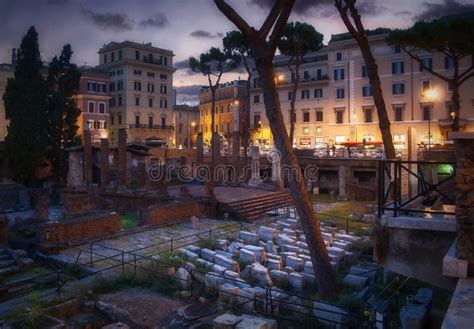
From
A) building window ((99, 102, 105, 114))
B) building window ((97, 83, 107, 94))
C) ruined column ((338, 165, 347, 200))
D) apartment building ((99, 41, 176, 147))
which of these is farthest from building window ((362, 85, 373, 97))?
building window ((97, 83, 107, 94))

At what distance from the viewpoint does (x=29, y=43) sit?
31281 mm

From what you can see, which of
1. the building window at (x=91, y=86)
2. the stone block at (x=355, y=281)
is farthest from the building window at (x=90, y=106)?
the stone block at (x=355, y=281)

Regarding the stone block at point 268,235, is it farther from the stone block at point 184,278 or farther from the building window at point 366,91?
the building window at point 366,91

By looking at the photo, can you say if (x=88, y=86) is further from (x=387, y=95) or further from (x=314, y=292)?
(x=314, y=292)

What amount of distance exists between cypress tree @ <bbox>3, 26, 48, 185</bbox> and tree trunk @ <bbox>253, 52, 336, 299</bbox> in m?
A: 26.2

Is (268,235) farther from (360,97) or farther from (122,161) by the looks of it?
(360,97)

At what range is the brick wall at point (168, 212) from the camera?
18.6m

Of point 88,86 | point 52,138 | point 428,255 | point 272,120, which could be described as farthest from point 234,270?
point 88,86

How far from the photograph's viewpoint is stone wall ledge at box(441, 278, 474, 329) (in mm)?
3580

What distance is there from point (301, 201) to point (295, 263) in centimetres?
309

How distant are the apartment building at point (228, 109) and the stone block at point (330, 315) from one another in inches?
1841

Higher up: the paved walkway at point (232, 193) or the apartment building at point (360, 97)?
the apartment building at point (360, 97)

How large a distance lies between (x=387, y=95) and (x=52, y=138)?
3142 cm

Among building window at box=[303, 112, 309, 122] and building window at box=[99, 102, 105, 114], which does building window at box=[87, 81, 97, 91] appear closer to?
building window at box=[99, 102, 105, 114]
